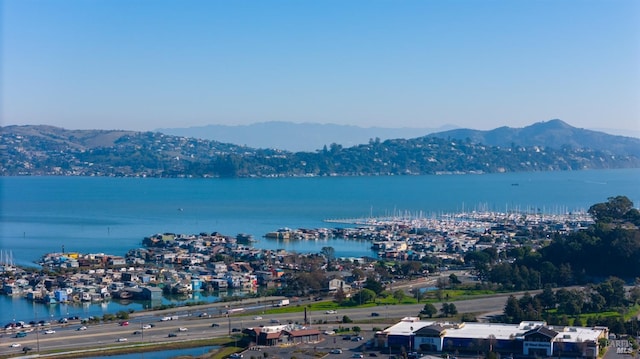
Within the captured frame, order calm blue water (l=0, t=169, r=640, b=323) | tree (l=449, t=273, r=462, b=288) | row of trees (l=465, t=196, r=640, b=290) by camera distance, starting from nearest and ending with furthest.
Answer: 1. row of trees (l=465, t=196, r=640, b=290)
2. tree (l=449, t=273, r=462, b=288)
3. calm blue water (l=0, t=169, r=640, b=323)

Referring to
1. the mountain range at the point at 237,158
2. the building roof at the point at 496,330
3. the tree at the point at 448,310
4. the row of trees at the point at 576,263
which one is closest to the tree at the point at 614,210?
the row of trees at the point at 576,263

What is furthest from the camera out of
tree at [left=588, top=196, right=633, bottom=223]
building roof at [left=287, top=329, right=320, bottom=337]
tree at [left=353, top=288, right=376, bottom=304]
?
tree at [left=588, top=196, right=633, bottom=223]

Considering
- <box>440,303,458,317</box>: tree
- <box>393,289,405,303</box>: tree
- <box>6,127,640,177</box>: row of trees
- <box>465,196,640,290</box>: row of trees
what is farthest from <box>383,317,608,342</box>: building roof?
<box>6,127,640,177</box>: row of trees

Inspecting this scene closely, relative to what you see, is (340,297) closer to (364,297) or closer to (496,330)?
(364,297)

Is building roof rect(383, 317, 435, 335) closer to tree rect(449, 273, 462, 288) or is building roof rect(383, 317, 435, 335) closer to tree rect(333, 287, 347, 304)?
tree rect(333, 287, 347, 304)

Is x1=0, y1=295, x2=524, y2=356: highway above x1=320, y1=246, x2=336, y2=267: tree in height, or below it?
below

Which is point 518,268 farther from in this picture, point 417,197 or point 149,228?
point 417,197

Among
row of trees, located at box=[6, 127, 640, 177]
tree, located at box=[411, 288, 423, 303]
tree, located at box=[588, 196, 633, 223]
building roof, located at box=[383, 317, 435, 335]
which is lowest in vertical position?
tree, located at box=[411, 288, 423, 303]
